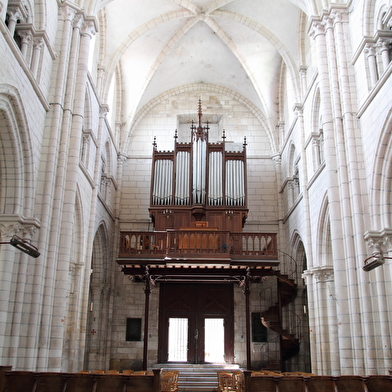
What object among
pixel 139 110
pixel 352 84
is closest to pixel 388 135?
pixel 352 84

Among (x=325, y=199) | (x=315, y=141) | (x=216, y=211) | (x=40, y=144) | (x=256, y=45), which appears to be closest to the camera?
(x=40, y=144)

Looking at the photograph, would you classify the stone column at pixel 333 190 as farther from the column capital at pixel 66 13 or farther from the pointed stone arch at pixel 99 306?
the pointed stone arch at pixel 99 306

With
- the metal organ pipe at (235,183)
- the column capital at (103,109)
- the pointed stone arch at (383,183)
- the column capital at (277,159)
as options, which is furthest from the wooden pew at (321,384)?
A: the column capital at (277,159)

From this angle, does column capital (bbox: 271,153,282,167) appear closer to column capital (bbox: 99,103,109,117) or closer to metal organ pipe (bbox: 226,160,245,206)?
metal organ pipe (bbox: 226,160,245,206)

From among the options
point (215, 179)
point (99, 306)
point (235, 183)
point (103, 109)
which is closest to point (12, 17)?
point (103, 109)

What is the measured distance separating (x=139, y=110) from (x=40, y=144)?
1118 cm

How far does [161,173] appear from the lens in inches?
762

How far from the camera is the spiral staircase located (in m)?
17.0

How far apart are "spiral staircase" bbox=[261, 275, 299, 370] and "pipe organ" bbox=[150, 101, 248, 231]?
2.74 metres

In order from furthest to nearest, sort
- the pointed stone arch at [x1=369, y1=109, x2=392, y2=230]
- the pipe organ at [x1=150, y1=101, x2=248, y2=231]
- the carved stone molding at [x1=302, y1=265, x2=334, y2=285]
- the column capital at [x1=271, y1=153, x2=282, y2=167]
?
the column capital at [x1=271, y1=153, x2=282, y2=167], the pipe organ at [x1=150, y1=101, x2=248, y2=231], the carved stone molding at [x1=302, y1=265, x2=334, y2=285], the pointed stone arch at [x1=369, y1=109, x2=392, y2=230]

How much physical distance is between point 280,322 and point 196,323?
3985mm

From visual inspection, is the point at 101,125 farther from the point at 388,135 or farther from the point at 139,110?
the point at 388,135

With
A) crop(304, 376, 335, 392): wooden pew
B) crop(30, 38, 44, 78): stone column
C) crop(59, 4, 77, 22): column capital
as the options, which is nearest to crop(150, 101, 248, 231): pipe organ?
crop(59, 4, 77, 22): column capital

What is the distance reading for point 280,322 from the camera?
17438 millimetres
